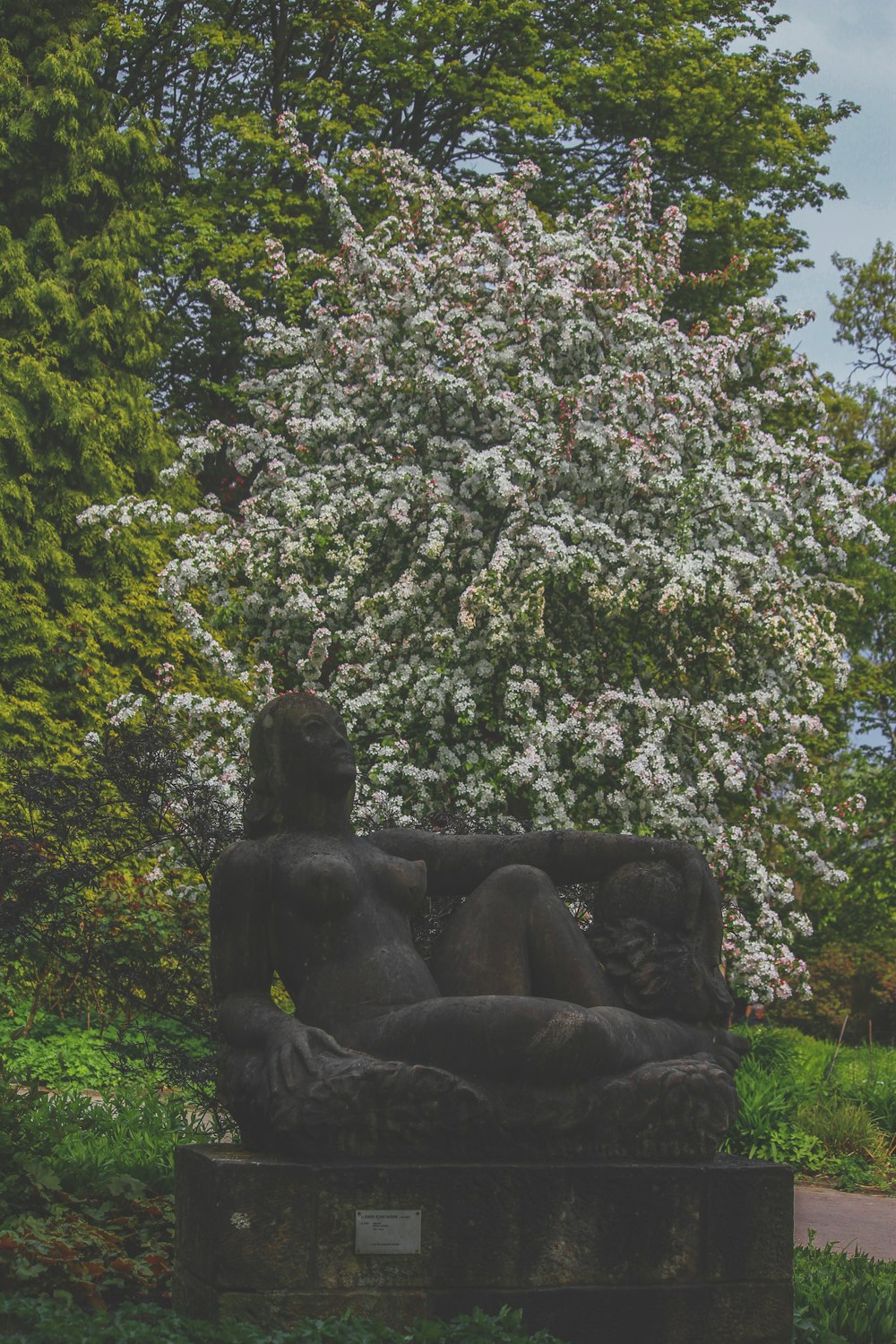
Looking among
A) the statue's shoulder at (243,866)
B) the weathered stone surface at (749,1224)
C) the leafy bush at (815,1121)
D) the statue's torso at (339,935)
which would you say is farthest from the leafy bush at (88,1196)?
the leafy bush at (815,1121)

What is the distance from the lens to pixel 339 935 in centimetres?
490

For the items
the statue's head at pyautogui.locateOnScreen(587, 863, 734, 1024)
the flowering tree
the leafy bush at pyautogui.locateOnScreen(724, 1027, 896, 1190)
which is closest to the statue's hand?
the statue's head at pyautogui.locateOnScreen(587, 863, 734, 1024)

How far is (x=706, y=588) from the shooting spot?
37.1ft

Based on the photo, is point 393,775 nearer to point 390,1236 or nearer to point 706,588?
point 706,588

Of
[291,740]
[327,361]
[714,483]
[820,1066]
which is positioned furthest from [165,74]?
[291,740]

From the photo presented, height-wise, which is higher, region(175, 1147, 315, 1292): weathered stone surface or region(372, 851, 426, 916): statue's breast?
region(372, 851, 426, 916): statue's breast

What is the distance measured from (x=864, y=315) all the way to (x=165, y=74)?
11972mm

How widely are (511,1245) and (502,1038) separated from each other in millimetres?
564

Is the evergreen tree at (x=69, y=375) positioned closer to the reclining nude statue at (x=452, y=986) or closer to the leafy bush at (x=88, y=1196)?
the leafy bush at (x=88, y=1196)

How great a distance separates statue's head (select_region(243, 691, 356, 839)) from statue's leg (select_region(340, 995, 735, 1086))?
2.53 ft

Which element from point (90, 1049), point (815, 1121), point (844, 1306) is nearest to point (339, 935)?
point (844, 1306)

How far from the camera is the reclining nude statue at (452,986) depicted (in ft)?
14.7

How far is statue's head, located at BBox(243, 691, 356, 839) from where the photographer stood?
5.08 metres

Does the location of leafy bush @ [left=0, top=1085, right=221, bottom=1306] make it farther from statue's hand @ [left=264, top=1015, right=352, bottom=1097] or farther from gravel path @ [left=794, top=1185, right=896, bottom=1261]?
gravel path @ [left=794, top=1185, right=896, bottom=1261]
